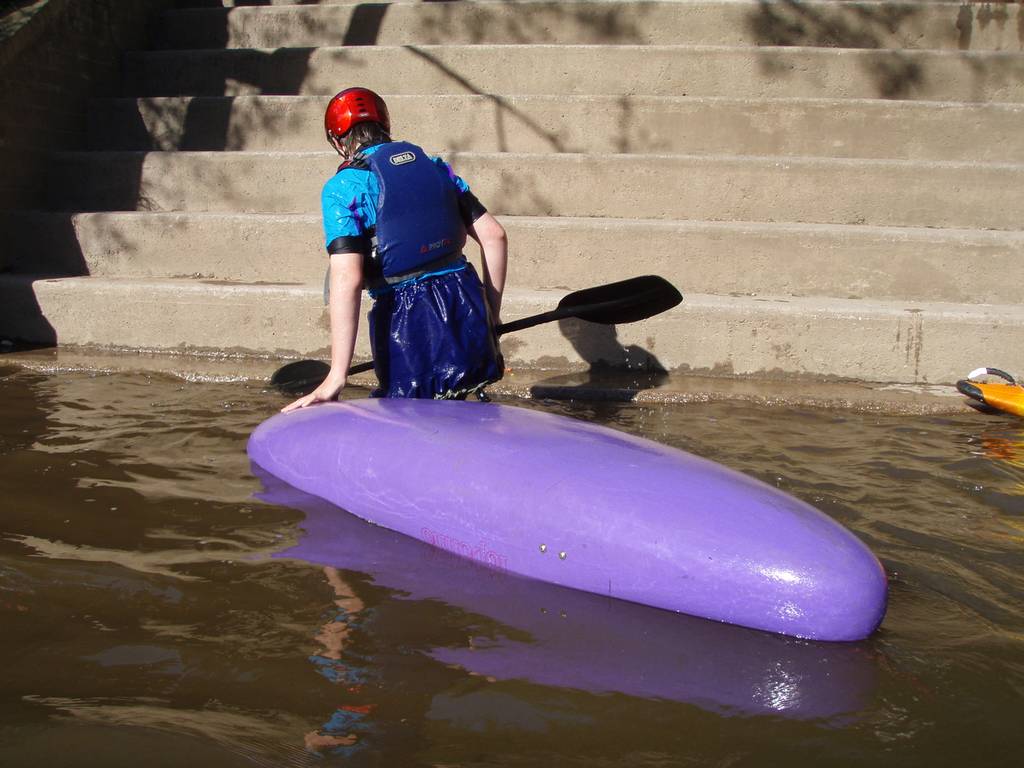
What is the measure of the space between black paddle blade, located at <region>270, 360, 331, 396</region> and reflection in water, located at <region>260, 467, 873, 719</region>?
1.76m

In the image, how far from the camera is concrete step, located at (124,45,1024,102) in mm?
6109

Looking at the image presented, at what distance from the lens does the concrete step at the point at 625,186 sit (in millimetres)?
5246

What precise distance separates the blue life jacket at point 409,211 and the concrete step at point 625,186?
235 cm

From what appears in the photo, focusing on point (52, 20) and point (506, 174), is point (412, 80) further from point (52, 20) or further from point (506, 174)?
point (52, 20)

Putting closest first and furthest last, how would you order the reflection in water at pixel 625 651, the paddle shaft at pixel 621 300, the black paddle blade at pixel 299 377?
the reflection in water at pixel 625 651 → the paddle shaft at pixel 621 300 → the black paddle blade at pixel 299 377

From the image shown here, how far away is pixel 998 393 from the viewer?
3953mm

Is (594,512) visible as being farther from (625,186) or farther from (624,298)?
(625,186)

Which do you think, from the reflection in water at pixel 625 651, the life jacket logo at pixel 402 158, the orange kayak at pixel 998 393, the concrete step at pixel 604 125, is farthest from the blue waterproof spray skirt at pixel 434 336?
the concrete step at pixel 604 125

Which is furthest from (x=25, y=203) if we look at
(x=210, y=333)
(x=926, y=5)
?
(x=926, y=5)

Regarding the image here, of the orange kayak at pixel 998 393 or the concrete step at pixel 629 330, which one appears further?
the concrete step at pixel 629 330

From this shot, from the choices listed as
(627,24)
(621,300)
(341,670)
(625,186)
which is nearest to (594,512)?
(341,670)

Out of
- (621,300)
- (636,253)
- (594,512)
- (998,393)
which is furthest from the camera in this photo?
(636,253)

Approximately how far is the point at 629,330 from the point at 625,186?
1222 mm

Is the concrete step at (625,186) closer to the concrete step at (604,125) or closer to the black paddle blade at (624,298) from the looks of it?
the concrete step at (604,125)
